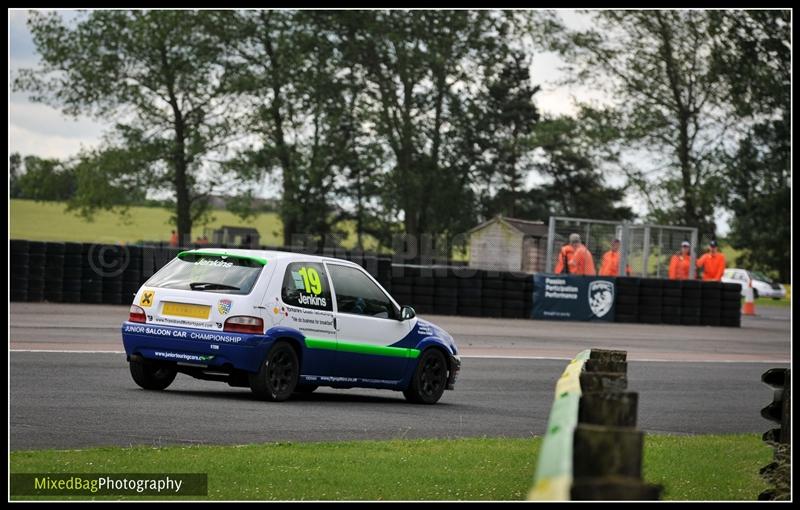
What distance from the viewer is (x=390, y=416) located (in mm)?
12586

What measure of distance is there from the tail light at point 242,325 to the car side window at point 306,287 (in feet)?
1.62

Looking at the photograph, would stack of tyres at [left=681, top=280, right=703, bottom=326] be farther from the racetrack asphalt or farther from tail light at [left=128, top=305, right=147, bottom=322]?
tail light at [left=128, top=305, right=147, bottom=322]

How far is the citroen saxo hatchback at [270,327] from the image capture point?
12.3 m

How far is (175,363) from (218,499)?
207 inches

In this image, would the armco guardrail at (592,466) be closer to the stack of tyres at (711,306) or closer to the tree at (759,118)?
the stack of tyres at (711,306)

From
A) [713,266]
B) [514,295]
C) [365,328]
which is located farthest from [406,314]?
[713,266]

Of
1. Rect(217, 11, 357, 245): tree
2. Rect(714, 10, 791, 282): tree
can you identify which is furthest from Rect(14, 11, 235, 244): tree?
Rect(714, 10, 791, 282): tree

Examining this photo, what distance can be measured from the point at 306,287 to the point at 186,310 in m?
1.24

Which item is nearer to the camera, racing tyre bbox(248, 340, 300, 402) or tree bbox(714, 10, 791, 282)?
racing tyre bbox(248, 340, 300, 402)

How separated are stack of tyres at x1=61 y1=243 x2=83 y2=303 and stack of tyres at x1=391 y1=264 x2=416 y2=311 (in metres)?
6.64

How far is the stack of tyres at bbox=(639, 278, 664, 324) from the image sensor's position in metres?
32.2

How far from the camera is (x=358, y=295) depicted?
45.0 ft

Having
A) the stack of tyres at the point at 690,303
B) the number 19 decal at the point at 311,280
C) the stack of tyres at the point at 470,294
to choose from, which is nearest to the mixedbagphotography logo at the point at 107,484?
the number 19 decal at the point at 311,280

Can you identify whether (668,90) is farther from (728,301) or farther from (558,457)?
(558,457)
